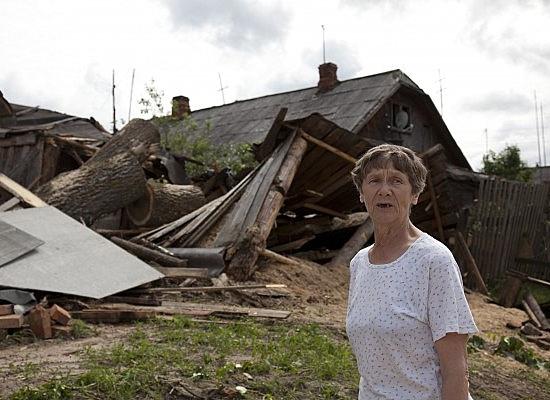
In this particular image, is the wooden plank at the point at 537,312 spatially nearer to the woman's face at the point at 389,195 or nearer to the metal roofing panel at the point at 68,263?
the metal roofing panel at the point at 68,263

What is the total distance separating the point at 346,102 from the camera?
20.2 m

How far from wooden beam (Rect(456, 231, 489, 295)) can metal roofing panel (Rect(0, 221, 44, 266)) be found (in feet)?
28.2

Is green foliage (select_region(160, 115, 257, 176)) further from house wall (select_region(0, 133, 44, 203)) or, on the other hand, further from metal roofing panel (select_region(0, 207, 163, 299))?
metal roofing panel (select_region(0, 207, 163, 299))

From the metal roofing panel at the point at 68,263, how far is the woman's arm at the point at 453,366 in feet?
16.4

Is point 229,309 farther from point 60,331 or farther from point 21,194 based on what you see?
point 21,194

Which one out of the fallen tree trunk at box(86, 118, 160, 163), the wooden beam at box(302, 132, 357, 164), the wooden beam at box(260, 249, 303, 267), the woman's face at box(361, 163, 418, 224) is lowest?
the wooden beam at box(260, 249, 303, 267)

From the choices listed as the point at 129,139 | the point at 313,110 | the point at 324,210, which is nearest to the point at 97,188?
the point at 129,139

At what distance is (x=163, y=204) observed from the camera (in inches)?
427

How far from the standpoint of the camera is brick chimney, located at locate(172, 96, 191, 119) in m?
20.7

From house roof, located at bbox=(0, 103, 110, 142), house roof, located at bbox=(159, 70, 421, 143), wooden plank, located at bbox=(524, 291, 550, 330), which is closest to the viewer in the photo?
wooden plank, located at bbox=(524, 291, 550, 330)

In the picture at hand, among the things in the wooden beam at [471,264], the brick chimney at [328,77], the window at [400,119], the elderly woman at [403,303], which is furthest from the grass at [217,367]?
the brick chimney at [328,77]

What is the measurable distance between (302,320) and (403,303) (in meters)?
4.68

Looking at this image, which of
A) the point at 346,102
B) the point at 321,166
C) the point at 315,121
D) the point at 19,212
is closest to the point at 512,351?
the point at 315,121

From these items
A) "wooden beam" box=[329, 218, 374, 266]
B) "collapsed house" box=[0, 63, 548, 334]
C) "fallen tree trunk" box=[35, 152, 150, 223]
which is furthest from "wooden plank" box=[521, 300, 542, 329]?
"fallen tree trunk" box=[35, 152, 150, 223]
